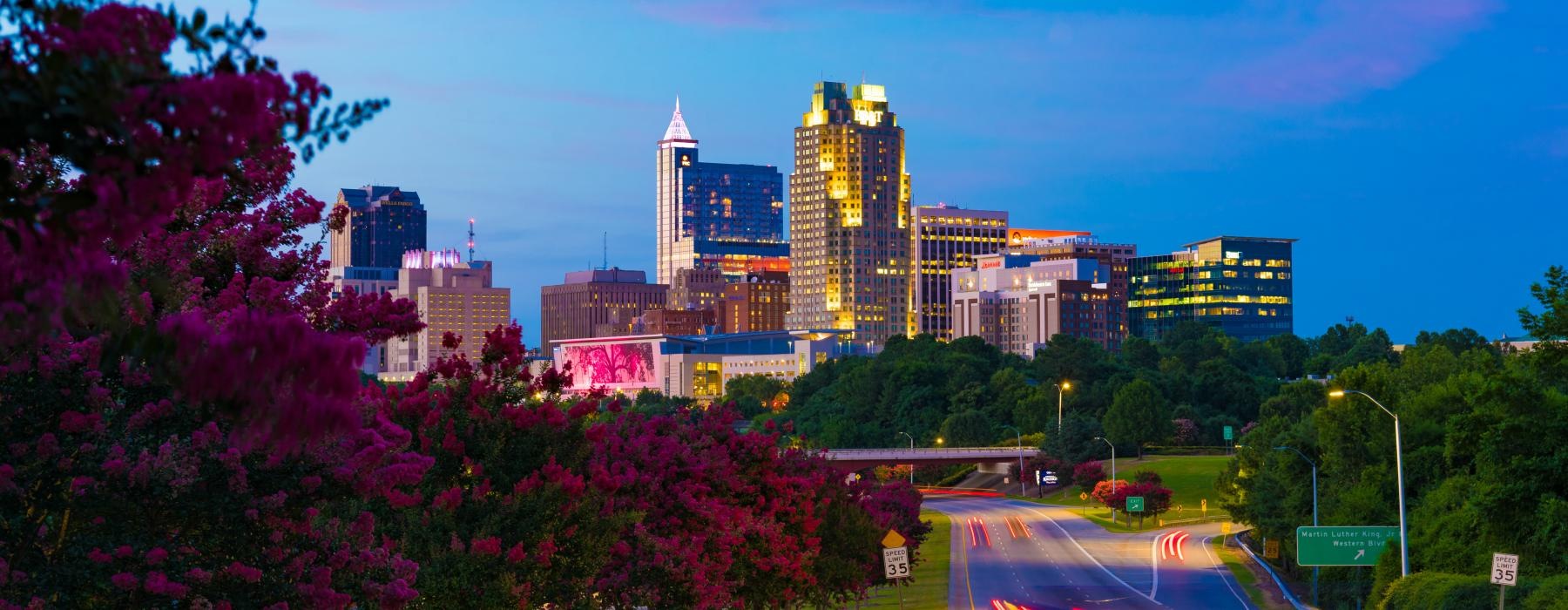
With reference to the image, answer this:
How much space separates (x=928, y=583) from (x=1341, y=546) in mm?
24084

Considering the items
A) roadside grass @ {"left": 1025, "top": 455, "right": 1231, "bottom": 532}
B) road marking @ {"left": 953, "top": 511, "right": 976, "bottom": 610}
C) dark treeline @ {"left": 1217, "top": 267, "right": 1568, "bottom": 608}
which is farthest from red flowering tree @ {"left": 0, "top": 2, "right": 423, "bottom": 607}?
roadside grass @ {"left": 1025, "top": 455, "right": 1231, "bottom": 532}

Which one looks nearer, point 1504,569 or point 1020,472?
point 1504,569

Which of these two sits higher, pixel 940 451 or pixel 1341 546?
pixel 1341 546

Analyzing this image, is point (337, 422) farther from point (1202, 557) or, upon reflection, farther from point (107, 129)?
point (1202, 557)

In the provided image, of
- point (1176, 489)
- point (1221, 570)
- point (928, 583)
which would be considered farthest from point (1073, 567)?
point (1176, 489)

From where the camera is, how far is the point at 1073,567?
278 feet

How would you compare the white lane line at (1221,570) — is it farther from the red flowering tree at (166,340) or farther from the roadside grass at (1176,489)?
the red flowering tree at (166,340)

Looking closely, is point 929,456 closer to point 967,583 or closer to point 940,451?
point 940,451

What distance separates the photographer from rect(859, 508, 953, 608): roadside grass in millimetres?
68963

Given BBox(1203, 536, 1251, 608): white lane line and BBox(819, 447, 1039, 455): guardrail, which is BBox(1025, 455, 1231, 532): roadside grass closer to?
BBox(819, 447, 1039, 455): guardrail

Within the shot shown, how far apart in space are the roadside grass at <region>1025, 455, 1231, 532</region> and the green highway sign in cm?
5694

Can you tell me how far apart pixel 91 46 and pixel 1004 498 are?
Result: 147 meters

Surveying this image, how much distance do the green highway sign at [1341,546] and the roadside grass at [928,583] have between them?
12.7 meters

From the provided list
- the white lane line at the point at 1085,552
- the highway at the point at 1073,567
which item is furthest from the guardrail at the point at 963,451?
the highway at the point at 1073,567
